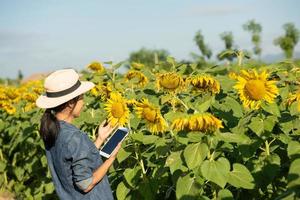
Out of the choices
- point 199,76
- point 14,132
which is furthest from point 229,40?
point 199,76

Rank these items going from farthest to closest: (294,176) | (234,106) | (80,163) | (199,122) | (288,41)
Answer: (288,41) → (234,106) → (80,163) → (199,122) → (294,176)

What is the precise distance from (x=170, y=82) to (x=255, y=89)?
58 centimetres

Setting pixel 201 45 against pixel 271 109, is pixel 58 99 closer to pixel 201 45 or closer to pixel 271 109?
pixel 271 109

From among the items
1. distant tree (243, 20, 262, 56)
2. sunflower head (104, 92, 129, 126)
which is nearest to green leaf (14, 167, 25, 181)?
sunflower head (104, 92, 129, 126)

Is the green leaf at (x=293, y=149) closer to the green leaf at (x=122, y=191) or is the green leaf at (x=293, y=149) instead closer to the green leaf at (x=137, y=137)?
the green leaf at (x=137, y=137)

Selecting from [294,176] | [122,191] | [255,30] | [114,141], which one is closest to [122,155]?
[122,191]

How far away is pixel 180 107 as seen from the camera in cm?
332

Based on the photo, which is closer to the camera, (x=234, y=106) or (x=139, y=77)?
(x=234, y=106)

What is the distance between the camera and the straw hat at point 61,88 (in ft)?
9.52

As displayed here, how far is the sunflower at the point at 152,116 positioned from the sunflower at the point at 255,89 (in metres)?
0.46

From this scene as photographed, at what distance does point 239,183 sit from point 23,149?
12.5ft

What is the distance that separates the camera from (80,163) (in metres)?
2.79

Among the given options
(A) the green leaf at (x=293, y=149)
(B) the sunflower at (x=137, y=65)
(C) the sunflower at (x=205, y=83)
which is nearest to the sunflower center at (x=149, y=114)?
(C) the sunflower at (x=205, y=83)

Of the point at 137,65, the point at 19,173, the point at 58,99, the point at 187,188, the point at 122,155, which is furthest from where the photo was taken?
the point at 19,173
